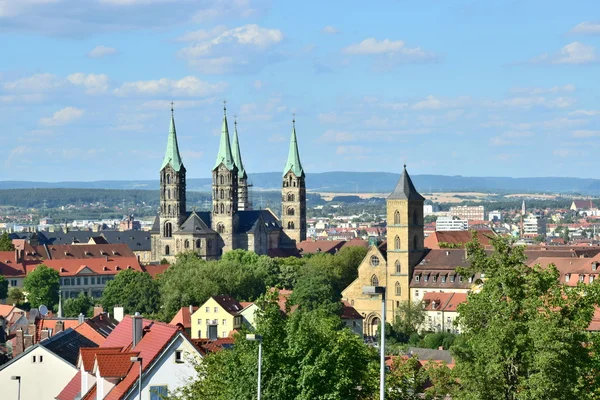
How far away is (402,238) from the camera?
14112cm

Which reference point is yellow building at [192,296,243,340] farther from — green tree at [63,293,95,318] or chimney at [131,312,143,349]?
chimney at [131,312,143,349]

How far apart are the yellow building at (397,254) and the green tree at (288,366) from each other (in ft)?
317

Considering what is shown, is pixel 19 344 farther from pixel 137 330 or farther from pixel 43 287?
pixel 43 287

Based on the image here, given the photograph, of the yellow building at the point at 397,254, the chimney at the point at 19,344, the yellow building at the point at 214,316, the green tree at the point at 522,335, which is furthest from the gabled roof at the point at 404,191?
the green tree at the point at 522,335

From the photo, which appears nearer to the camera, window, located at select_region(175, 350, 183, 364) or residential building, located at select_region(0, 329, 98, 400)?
window, located at select_region(175, 350, 183, 364)

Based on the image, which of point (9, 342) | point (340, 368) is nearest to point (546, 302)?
point (340, 368)

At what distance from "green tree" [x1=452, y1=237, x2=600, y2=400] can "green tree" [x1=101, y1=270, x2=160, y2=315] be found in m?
93.2

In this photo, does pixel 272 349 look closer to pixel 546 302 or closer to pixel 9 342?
pixel 546 302

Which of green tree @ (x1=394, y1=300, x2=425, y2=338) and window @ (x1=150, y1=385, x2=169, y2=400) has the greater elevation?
window @ (x1=150, y1=385, x2=169, y2=400)

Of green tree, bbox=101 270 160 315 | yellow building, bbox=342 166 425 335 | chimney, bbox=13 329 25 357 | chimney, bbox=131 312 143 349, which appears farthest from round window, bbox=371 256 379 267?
chimney, bbox=131 312 143 349

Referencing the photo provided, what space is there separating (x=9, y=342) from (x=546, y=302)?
41205 mm

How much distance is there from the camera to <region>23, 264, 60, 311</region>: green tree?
489ft

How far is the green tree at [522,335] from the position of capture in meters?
37.1

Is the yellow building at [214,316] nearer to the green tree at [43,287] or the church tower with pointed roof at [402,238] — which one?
the church tower with pointed roof at [402,238]
